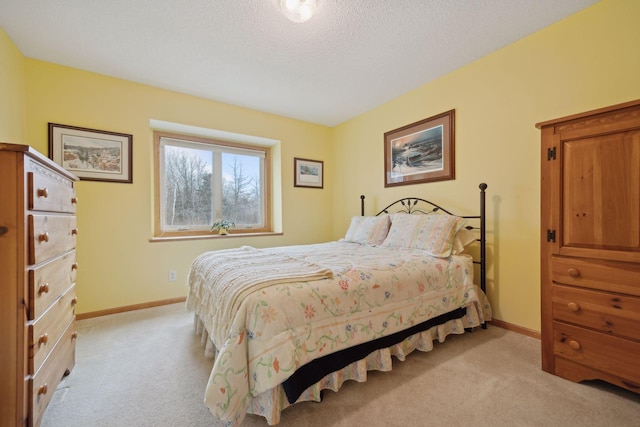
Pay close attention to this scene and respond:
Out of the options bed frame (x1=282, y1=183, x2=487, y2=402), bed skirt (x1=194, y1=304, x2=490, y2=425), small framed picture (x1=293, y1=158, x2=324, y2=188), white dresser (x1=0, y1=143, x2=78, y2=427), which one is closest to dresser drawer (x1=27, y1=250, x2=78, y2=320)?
white dresser (x1=0, y1=143, x2=78, y2=427)

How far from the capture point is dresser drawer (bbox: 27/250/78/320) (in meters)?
1.06

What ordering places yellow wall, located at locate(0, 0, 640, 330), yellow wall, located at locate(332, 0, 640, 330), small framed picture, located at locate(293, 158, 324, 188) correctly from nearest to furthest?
yellow wall, located at locate(332, 0, 640, 330) < yellow wall, located at locate(0, 0, 640, 330) < small framed picture, located at locate(293, 158, 324, 188)

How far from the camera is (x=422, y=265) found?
193cm

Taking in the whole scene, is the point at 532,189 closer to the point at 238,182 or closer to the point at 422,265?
the point at 422,265

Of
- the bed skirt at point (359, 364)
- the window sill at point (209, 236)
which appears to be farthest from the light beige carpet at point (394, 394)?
the window sill at point (209, 236)

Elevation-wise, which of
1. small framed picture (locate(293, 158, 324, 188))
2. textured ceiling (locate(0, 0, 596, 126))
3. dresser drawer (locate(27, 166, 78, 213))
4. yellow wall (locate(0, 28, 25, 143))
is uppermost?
textured ceiling (locate(0, 0, 596, 126))

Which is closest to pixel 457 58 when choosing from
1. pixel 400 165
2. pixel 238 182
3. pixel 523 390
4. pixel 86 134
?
pixel 400 165

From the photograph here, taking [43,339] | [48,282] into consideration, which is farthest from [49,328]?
[48,282]

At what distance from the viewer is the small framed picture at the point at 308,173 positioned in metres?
4.00

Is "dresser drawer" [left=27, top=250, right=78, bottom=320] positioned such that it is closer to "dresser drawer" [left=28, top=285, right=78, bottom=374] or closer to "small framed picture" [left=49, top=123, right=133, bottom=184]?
"dresser drawer" [left=28, top=285, right=78, bottom=374]

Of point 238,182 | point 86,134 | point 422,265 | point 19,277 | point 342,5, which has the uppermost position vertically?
point 342,5

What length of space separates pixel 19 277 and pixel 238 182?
9.48ft

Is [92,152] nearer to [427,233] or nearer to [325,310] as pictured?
[325,310]

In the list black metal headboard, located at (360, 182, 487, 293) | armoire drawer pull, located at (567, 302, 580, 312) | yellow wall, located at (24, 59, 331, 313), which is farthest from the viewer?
yellow wall, located at (24, 59, 331, 313)
